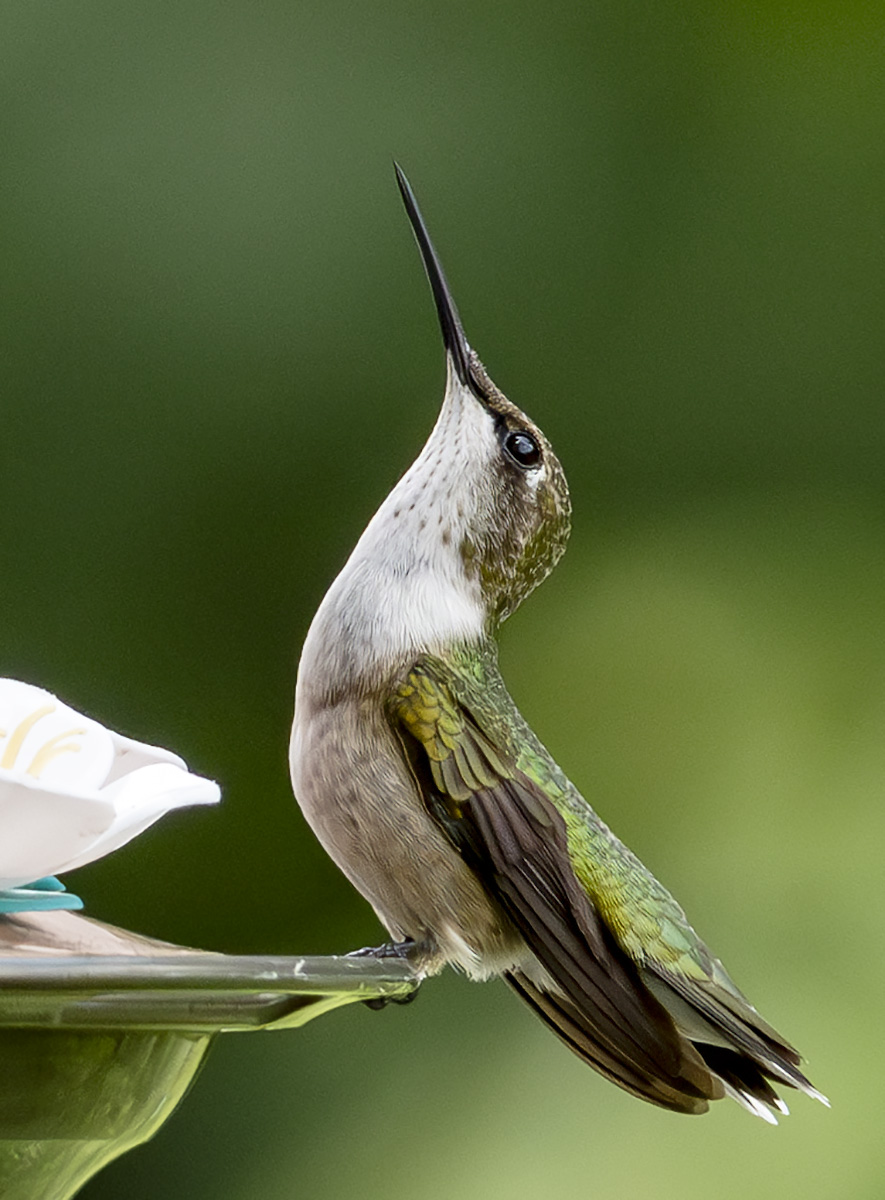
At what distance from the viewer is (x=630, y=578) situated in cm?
261

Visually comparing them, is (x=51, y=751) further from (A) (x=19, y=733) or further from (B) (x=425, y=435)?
(B) (x=425, y=435)

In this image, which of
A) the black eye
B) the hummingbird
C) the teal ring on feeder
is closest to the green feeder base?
the teal ring on feeder

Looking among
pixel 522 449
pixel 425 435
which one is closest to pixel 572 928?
pixel 522 449

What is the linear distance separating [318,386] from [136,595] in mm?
482

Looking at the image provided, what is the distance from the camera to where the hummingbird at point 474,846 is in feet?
3.79

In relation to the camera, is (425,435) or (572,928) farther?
(425,435)

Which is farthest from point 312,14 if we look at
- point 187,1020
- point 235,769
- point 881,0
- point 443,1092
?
point 187,1020

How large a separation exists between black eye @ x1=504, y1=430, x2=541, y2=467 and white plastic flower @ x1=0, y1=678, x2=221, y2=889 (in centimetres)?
78

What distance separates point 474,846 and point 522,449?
1.37ft

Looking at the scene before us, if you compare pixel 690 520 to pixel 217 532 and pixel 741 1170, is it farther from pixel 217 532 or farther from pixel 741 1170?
pixel 741 1170

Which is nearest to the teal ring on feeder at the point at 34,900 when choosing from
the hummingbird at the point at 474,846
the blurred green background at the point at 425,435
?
the hummingbird at the point at 474,846

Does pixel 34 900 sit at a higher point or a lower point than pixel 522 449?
lower

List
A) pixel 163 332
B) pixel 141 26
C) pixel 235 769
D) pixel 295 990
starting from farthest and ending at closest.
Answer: pixel 141 26
pixel 163 332
pixel 235 769
pixel 295 990

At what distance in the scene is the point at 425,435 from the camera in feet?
8.25
